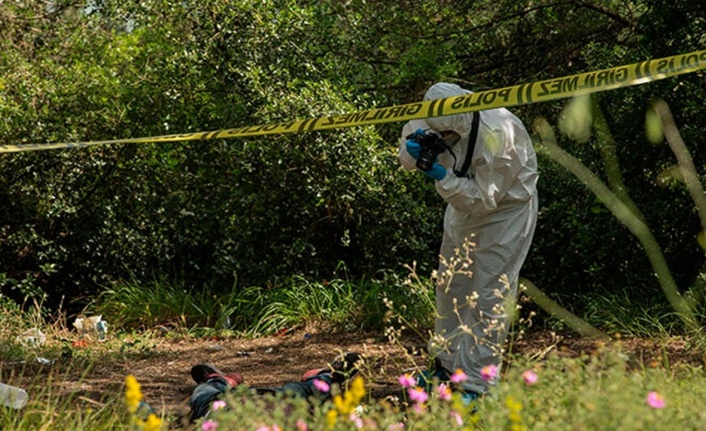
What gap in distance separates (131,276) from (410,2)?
3.65 m

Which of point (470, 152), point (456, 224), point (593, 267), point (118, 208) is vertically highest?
point (470, 152)

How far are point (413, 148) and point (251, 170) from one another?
12.5 feet

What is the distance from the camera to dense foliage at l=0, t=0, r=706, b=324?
8273 mm

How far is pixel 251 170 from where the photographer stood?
883 centimetres

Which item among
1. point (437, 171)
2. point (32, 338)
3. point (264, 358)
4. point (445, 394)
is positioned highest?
point (437, 171)

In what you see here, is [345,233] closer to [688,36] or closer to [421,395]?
[688,36]

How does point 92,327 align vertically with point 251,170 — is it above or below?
below

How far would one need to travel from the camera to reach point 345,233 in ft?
29.0

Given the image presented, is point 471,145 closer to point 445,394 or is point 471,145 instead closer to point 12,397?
point 445,394

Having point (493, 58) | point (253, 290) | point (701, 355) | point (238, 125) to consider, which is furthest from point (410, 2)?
point (701, 355)

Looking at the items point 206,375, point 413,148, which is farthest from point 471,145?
point 206,375

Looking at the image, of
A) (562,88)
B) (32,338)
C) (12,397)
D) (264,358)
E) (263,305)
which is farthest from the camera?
(263,305)

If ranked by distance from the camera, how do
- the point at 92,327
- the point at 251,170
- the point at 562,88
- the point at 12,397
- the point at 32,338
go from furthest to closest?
1. the point at 251,170
2. the point at 92,327
3. the point at 32,338
4. the point at 562,88
5. the point at 12,397

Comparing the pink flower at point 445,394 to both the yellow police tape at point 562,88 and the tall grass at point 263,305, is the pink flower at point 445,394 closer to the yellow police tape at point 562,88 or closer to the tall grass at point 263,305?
the yellow police tape at point 562,88
